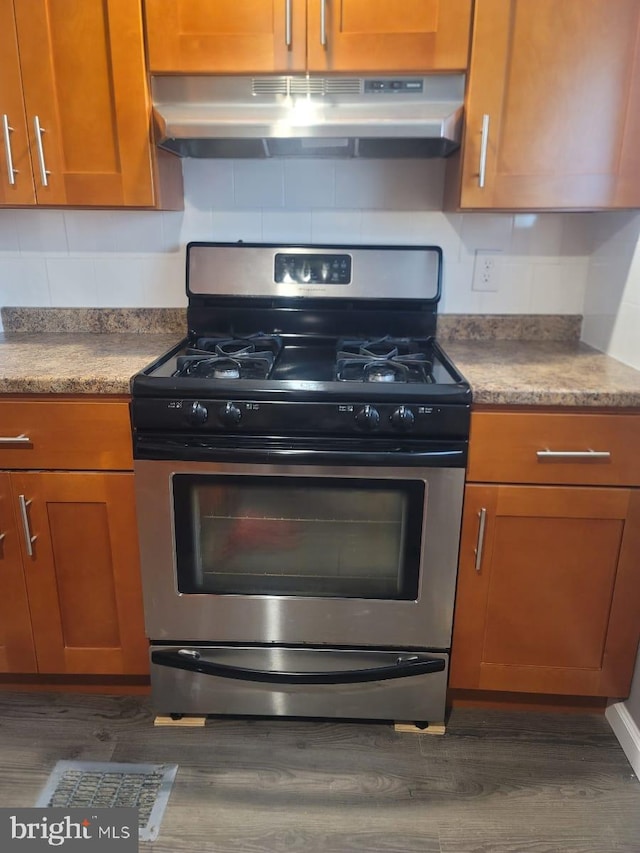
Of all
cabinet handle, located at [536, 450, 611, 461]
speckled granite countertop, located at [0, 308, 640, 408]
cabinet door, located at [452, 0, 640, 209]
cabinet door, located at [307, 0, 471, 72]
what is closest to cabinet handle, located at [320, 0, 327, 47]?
cabinet door, located at [307, 0, 471, 72]

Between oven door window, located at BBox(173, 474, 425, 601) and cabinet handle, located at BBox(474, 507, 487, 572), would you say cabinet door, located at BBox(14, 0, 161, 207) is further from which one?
cabinet handle, located at BBox(474, 507, 487, 572)

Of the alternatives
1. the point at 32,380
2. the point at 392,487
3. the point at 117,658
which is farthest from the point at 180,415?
the point at 117,658

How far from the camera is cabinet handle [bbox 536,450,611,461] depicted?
142 centimetres

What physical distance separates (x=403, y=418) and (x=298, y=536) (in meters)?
0.40

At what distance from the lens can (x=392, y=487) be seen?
4.73 feet

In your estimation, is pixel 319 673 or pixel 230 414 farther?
pixel 319 673

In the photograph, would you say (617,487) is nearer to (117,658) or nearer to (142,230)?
(117,658)

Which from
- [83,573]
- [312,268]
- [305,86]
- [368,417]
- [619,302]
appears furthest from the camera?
[312,268]

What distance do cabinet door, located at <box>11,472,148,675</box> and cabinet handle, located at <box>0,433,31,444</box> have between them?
9cm

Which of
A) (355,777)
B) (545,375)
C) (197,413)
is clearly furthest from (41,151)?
(355,777)

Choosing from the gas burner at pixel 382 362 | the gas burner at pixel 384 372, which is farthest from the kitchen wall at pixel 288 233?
the gas burner at pixel 384 372

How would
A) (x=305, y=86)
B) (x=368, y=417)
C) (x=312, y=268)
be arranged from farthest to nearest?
(x=312, y=268) → (x=305, y=86) → (x=368, y=417)

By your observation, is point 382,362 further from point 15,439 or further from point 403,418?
point 15,439

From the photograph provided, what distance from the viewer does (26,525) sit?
1527 mm
